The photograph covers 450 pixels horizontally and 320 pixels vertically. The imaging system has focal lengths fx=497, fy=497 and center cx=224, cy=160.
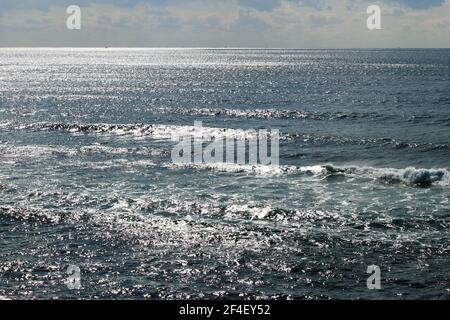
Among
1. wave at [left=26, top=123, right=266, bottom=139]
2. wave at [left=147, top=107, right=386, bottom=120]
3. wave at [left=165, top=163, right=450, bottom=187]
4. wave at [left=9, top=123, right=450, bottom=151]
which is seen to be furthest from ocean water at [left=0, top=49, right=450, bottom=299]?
wave at [left=147, top=107, right=386, bottom=120]

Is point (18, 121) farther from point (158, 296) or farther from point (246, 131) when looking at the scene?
point (158, 296)

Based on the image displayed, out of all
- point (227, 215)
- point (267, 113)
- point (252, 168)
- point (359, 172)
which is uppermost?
point (267, 113)

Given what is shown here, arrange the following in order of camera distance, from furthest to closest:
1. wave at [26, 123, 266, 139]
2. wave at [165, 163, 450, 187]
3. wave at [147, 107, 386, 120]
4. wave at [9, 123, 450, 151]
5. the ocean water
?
wave at [147, 107, 386, 120] → wave at [26, 123, 266, 139] → wave at [9, 123, 450, 151] → wave at [165, 163, 450, 187] → the ocean water

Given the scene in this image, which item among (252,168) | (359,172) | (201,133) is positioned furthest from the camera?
(201,133)

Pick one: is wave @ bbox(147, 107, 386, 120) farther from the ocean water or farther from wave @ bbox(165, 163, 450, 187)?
wave @ bbox(165, 163, 450, 187)

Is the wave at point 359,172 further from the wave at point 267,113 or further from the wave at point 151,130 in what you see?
the wave at point 267,113

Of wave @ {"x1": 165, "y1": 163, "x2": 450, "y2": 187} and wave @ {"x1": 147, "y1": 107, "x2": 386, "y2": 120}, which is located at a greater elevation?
wave @ {"x1": 147, "y1": 107, "x2": 386, "y2": 120}

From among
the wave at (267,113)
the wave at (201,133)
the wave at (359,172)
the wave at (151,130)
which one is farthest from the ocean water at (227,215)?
the wave at (267,113)

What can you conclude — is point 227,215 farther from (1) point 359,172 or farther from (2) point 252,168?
(1) point 359,172

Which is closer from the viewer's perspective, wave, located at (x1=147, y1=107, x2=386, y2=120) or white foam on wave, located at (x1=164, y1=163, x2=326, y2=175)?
white foam on wave, located at (x1=164, y1=163, x2=326, y2=175)

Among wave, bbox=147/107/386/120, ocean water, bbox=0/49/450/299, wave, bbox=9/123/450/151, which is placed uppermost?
wave, bbox=147/107/386/120

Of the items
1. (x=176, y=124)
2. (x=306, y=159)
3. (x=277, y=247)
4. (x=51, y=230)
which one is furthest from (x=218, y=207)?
(x=176, y=124)

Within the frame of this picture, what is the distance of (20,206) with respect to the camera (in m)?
32.0

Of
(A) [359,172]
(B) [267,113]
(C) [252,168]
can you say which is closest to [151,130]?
(B) [267,113]
